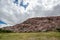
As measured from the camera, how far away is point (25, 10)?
5.32m

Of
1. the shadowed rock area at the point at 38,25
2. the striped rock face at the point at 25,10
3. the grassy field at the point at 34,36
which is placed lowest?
the grassy field at the point at 34,36

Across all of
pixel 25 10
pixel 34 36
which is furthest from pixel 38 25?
pixel 25 10

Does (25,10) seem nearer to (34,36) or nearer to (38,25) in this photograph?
(38,25)

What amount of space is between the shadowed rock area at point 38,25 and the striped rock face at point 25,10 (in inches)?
4.1

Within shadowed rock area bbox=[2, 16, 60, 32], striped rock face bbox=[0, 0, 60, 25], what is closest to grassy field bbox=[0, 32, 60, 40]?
shadowed rock area bbox=[2, 16, 60, 32]

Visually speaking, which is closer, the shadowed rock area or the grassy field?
the grassy field

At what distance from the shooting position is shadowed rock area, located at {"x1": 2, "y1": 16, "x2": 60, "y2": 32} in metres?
5.23

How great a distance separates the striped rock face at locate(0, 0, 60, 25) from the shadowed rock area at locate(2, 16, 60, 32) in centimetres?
11

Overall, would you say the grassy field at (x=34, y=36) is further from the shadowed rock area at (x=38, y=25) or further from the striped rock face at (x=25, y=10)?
the striped rock face at (x=25, y=10)

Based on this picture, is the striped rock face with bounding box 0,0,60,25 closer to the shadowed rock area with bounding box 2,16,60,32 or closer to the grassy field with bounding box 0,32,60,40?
the shadowed rock area with bounding box 2,16,60,32

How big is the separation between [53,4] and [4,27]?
4.60 ft

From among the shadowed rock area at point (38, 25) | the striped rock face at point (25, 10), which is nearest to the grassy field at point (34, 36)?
the shadowed rock area at point (38, 25)

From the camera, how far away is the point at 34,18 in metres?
5.29

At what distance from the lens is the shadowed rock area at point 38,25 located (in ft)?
17.2
